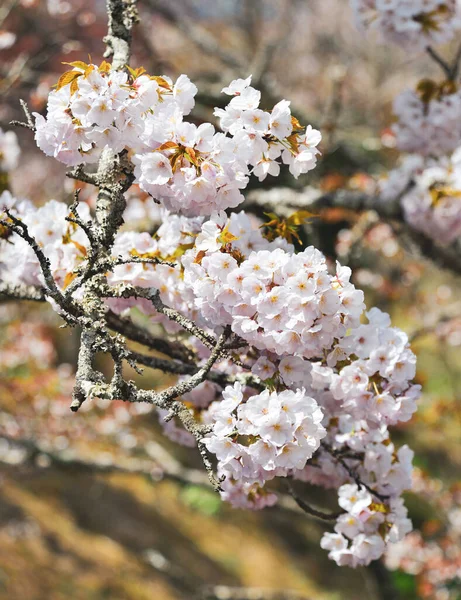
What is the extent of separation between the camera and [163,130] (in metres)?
1.34

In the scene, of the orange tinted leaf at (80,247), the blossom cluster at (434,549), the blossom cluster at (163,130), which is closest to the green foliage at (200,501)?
the blossom cluster at (434,549)

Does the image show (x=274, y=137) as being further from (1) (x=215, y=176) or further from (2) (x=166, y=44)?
(2) (x=166, y=44)

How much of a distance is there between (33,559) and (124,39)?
531cm

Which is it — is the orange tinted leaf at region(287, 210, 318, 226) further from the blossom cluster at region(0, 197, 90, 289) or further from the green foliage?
the green foliage

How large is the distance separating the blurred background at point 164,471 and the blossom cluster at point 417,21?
1.17 m

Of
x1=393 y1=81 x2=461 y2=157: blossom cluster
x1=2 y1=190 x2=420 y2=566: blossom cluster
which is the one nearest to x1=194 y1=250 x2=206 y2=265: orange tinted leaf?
x1=2 y1=190 x2=420 y2=566: blossom cluster

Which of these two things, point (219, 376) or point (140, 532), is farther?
point (140, 532)

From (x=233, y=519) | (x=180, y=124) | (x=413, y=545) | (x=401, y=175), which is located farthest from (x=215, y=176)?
(x=233, y=519)

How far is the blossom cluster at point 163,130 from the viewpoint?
1300 mm

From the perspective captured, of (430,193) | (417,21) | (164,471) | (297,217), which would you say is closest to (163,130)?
(297,217)

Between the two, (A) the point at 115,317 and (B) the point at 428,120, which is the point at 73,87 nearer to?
(A) the point at 115,317

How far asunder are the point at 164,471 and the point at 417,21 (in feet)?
10.7

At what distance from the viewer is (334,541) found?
65.9 inches

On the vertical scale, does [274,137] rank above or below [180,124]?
above
